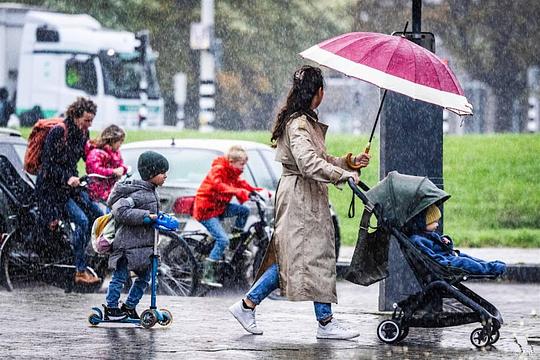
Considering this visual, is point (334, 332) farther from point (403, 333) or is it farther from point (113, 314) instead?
point (113, 314)

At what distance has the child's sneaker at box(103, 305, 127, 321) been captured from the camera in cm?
1006

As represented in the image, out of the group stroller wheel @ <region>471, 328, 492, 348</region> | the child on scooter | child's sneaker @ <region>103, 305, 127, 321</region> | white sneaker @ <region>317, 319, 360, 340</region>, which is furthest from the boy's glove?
stroller wheel @ <region>471, 328, 492, 348</region>

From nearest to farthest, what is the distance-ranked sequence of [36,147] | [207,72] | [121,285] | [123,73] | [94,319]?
[94,319] < [121,285] < [36,147] < [207,72] < [123,73]

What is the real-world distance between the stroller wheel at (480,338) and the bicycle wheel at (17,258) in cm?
550

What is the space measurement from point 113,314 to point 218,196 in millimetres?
3347

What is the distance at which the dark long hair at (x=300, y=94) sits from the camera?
9.39m

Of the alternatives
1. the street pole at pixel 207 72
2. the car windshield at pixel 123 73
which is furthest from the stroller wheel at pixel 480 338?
the car windshield at pixel 123 73

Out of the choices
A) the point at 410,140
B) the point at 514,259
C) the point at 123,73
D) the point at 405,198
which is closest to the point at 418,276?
the point at 405,198

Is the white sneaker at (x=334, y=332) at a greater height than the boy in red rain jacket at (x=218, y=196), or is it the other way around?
the boy in red rain jacket at (x=218, y=196)

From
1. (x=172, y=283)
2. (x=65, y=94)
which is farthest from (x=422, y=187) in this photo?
(x=65, y=94)

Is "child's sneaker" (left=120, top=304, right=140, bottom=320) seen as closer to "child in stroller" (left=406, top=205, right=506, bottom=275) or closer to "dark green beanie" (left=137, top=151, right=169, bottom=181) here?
"dark green beanie" (left=137, top=151, right=169, bottom=181)

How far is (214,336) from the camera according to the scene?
376 inches

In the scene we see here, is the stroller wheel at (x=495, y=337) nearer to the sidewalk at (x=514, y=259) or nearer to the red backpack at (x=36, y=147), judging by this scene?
the red backpack at (x=36, y=147)

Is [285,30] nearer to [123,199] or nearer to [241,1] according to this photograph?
[241,1]
